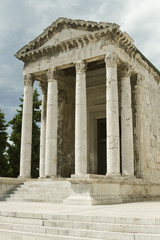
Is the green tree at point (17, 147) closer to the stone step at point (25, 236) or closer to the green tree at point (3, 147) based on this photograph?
the green tree at point (3, 147)

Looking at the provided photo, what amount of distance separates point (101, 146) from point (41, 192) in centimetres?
783

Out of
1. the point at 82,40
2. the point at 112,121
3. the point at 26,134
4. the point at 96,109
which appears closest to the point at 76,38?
the point at 82,40

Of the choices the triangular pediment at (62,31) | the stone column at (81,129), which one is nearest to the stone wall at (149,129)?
the stone column at (81,129)

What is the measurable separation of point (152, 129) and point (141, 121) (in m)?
2.25

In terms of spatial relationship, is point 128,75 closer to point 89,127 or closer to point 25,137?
point 89,127

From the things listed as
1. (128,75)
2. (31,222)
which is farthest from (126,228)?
(128,75)

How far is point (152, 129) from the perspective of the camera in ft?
70.5

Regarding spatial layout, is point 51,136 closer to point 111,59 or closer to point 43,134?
point 43,134

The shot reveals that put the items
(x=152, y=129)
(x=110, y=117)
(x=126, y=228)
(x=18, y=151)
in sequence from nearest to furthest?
(x=126, y=228), (x=110, y=117), (x=152, y=129), (x=18, y=151)

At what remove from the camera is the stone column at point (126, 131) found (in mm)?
17766

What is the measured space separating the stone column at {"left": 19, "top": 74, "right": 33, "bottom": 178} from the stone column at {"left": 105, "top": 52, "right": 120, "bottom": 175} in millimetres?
5988

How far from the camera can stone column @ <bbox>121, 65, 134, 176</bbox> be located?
17.8m

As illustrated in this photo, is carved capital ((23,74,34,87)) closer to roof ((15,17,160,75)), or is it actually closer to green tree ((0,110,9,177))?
roof ((15,17,160,75))

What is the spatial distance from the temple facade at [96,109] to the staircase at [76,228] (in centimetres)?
556
